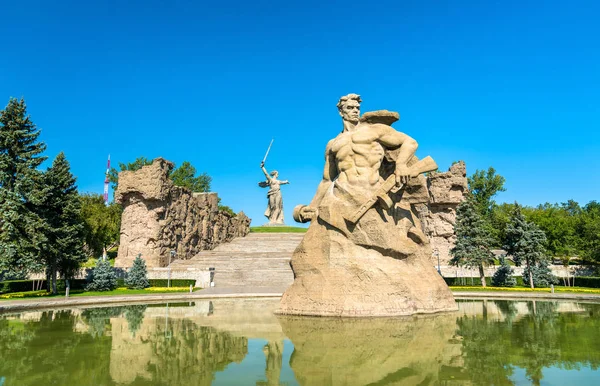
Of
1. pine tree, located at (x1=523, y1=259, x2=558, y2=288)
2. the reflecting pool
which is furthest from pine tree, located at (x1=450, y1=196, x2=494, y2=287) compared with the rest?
the reflecting pool

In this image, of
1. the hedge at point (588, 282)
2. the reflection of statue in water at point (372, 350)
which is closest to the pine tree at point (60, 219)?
the reflection of statue in water at point (372, 350)

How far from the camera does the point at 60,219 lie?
2312cm

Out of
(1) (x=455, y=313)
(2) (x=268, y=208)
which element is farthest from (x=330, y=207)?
(2) (x=268, y=208)

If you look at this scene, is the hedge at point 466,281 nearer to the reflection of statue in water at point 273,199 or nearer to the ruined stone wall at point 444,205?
the ruined stone wall at point 444,205

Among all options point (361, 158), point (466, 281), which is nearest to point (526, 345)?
point (361, 158)

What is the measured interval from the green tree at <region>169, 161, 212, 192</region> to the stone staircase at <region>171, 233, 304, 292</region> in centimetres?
2689

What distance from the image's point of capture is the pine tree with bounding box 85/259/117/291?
75.9 feet

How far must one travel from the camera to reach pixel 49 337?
926cm

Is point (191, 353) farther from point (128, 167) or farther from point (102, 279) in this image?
point (128, 167)

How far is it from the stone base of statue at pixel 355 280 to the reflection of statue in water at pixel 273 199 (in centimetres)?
3699

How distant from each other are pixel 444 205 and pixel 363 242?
26794mm

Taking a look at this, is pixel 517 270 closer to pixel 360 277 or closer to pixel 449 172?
pixel 449 172

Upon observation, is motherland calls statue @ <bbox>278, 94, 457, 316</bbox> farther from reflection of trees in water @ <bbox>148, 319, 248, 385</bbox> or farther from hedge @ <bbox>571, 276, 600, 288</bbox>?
hedge @ <bbox>571, 276, 600, 288</bbox>

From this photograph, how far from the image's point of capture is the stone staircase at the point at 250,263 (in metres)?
26.6
